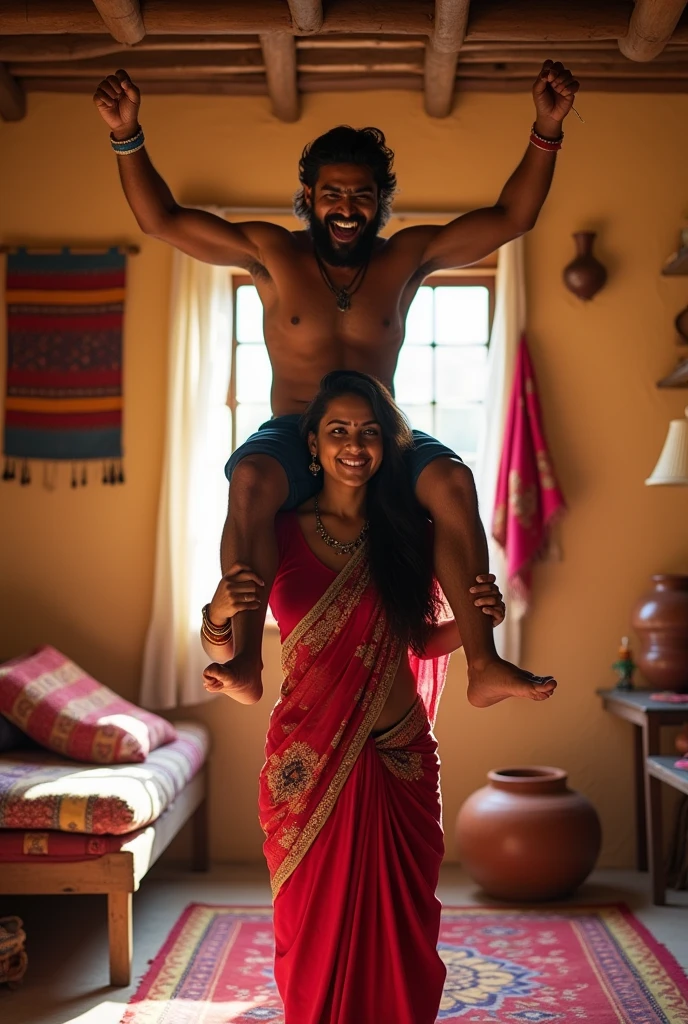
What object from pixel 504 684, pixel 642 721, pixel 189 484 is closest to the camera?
pixel 504 684

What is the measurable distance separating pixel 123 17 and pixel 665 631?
3302 mm

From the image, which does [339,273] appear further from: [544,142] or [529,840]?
[529,840]

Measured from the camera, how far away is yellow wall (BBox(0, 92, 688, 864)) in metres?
5.66

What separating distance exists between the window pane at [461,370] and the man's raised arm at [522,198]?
2422 millimetres

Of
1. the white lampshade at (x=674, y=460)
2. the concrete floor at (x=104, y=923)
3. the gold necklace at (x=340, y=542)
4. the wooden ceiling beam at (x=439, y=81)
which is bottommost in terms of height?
the concrete floor at (x=104, y=923)

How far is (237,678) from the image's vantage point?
2.61 metres

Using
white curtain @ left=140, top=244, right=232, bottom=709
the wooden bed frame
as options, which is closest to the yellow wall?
white curtain @ left=140, top=244, right=232, bottom=709

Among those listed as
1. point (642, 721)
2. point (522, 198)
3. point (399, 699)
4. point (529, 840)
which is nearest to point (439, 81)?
point (522, 198)

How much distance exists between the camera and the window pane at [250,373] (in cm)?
586

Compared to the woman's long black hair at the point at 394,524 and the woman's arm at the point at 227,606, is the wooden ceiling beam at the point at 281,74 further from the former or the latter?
the woman's arm at the point at 227,606

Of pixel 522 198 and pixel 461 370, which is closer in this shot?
pixel 522 198

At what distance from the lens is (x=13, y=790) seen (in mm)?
3926

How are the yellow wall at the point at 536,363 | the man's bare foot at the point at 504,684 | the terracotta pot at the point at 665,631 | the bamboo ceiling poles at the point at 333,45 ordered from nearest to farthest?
the man's bare foot at the point at 504,684
the bamboo ceiling poles at the point at 333,45
the terracotta pot at the point at 665,631
the yellow wall at the point at 536,363

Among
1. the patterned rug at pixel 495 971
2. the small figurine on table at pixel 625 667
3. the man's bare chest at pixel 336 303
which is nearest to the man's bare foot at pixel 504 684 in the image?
the man's bare chest at pixel 336 303
